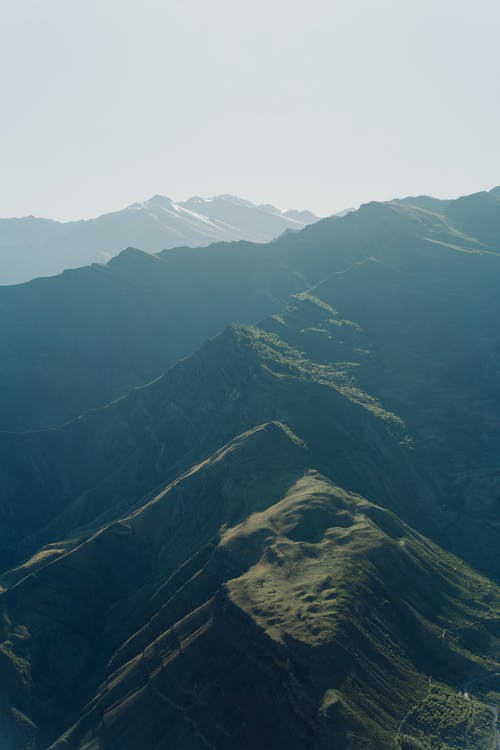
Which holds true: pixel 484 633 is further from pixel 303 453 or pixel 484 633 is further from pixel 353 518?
pixel 303 453

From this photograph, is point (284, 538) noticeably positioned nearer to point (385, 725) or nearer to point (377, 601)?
point (377, 601)

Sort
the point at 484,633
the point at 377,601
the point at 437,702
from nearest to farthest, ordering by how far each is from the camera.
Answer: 1. the point at 437,702
2. the point at 377,601
3. the point at 484,633

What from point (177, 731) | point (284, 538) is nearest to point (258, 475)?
point (284, 538)

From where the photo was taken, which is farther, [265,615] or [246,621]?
[265,615]

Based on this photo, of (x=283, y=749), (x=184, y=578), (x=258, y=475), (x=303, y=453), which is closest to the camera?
(x=283, y=749)

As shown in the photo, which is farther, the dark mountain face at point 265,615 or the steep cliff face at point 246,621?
the steep cliff face at point 246,621

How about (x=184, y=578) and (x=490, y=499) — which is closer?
(x=184, y=578)

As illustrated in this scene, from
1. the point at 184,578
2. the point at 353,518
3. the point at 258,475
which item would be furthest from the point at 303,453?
the point at 184,578

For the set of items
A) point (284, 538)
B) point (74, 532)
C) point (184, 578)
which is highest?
point (284, 538)

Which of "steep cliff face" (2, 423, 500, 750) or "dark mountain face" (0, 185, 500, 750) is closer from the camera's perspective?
"dark mountain face" (0, 185, 500, 750)

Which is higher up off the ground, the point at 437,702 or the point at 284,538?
the point at 284,538

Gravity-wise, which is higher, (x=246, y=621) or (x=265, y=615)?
(x=265, y=615)
